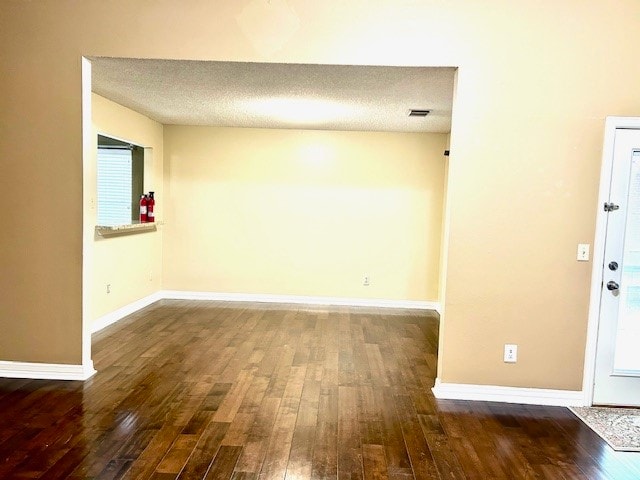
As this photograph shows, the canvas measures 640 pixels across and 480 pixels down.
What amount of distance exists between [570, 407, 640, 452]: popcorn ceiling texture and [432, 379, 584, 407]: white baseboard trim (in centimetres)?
8

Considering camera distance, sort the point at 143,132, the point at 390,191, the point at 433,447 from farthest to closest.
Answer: the point at 390,191 → the point at 143,132 → the point at 433,447

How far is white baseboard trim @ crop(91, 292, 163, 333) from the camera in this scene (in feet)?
14.7

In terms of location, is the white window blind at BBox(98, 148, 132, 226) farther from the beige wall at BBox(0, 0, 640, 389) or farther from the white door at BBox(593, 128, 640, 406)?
the white door at BBox(593, 128, 640, 406)

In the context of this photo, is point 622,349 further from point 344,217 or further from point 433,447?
point 344,217

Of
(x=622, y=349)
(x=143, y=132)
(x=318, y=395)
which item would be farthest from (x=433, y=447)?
(x=143, y=132)

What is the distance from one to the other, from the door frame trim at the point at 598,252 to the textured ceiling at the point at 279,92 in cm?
115

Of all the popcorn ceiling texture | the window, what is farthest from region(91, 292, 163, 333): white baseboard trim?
the popcorn ceiling texture

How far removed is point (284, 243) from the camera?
5.95 metres

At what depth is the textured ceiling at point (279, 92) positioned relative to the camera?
3160 millimetres

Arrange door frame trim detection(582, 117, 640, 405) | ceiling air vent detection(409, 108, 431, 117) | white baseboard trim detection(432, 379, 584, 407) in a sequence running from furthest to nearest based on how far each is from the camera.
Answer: ceiling air vent detection(409, 108, 431, 117) < white baseboard trim detection(432, 379, 584, 407) < door frame trim detection(582, 117, 640, 405)

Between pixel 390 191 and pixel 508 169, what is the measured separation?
114 inches

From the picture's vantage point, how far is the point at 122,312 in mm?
4996

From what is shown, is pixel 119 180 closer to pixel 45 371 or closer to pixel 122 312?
pixel 122 312

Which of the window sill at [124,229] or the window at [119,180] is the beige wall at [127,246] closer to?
the window sill at [124,229]
